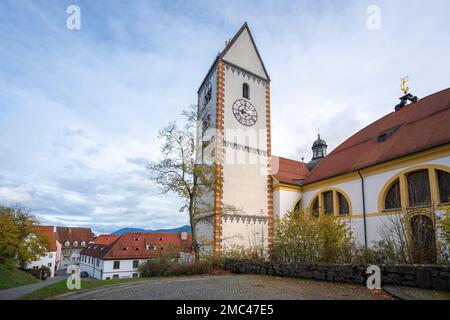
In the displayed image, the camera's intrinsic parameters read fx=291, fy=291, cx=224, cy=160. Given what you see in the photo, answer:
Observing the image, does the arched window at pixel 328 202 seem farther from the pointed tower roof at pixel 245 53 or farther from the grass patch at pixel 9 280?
the grass patch at pixel 9 280

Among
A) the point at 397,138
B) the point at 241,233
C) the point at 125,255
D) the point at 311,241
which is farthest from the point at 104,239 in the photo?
the point at 397,138

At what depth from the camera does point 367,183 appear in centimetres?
1583

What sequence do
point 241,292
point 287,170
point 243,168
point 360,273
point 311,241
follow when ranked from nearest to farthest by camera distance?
point 241,292, point 360,273, point 311,241, point 243,168, point 287,170

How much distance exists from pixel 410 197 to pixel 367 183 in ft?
7.79

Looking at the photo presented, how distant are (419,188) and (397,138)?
3390 millimetres

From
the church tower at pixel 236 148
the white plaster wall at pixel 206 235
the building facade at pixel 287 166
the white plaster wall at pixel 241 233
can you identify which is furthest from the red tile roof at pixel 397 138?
the white plaster wall at pixel 206 235

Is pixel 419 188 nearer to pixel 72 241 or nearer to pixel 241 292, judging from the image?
pixel 241 292

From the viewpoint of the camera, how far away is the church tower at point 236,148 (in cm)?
1773

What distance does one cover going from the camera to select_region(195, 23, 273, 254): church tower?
1773cm

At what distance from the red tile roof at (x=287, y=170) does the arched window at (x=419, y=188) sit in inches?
300

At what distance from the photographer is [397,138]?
15750 mm

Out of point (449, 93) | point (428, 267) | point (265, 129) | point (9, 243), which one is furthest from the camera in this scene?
point (9, 243)

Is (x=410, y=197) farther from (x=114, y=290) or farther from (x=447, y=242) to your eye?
(x=114, y=290)
